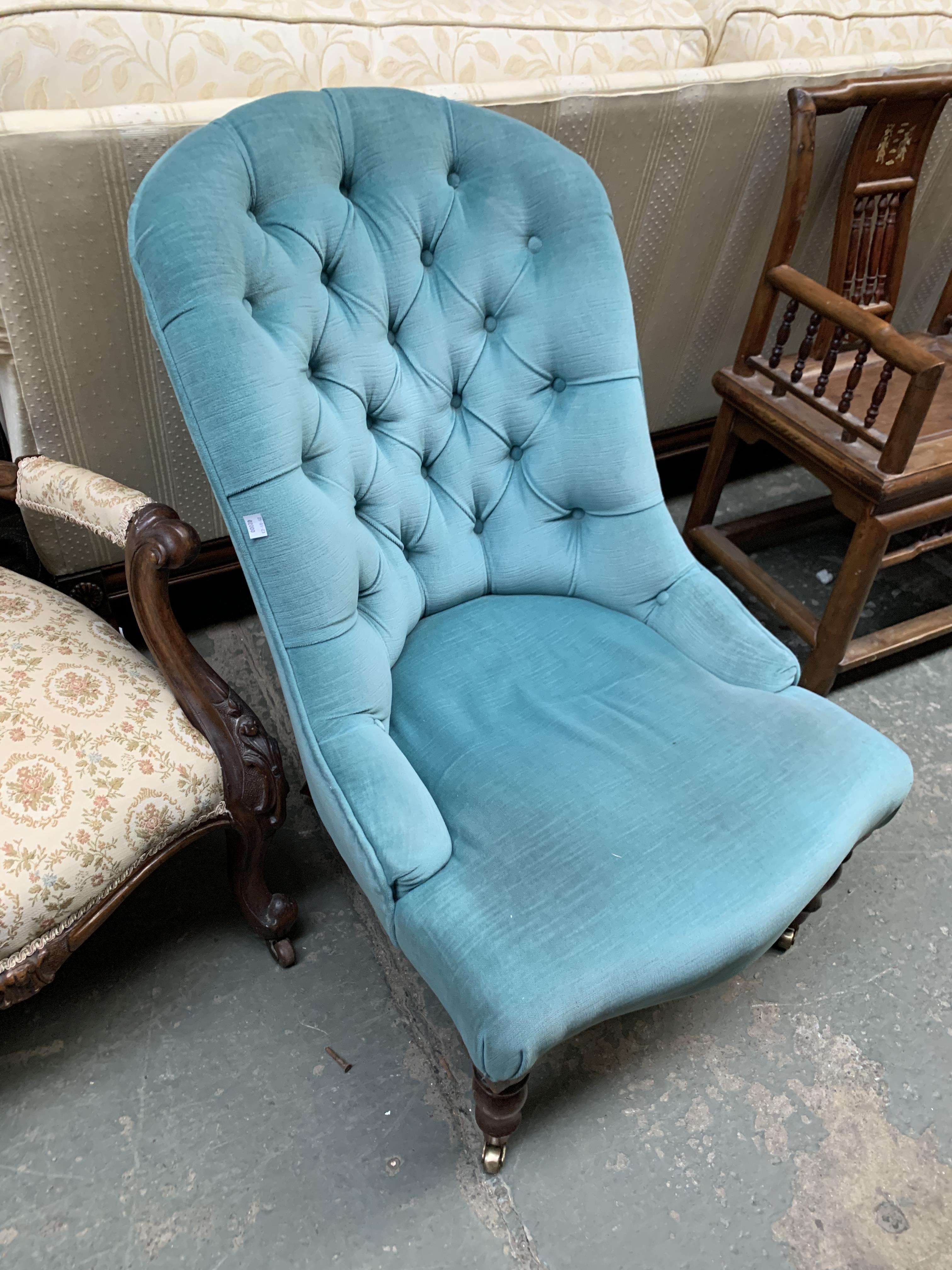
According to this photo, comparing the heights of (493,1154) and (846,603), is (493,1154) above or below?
below

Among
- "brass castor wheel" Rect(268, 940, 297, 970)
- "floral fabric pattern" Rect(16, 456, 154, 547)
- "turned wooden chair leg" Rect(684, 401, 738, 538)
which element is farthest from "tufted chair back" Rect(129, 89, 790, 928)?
"turned wooden chair leg" Rect(684, 401, 738, 538)

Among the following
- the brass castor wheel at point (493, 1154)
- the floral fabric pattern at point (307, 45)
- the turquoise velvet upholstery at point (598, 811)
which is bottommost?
the brass castor wheel at point (493, 1154)

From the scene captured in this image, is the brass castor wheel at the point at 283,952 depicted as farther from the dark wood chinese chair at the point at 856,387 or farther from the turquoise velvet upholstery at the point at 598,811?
the dark wood chinese chair at the point at 856,387

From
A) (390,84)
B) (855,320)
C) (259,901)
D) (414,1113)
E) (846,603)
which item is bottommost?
(414,1113)

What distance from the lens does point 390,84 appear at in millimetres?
1168

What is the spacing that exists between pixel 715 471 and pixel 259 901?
1153 millimetres

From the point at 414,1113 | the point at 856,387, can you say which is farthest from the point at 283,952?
the point at 856,387

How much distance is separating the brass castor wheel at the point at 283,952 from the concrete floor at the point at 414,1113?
0.06 feet

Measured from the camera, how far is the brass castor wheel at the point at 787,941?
1269mm

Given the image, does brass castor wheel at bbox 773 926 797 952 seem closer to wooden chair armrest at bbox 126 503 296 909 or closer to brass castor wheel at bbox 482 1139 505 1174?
brass castor wheel at bbox 482 1139 505 1174

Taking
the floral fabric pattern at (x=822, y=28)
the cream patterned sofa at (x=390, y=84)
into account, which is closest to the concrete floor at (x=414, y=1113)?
the cream patterned sofa at (x=390, y=84)

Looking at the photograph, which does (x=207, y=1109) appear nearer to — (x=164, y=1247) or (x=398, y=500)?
(x=164, y=1247)

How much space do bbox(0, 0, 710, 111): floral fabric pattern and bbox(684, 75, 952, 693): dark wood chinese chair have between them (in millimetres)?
297

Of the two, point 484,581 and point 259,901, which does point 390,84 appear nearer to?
point 484,581
